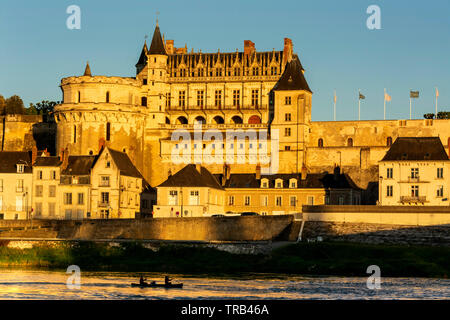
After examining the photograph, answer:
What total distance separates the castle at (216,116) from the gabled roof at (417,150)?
1293cm

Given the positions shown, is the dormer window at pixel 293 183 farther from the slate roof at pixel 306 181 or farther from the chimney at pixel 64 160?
the chimney at pixel 64 160

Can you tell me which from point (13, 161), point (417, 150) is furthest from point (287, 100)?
point (13, 161)

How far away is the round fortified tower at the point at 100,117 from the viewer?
9931 centimetres

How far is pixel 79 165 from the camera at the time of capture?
8656 centimetres

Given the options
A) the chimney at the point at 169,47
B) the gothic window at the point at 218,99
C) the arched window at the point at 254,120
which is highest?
the chimney at the point at 169,47

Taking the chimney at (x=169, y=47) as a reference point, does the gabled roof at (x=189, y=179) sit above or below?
below

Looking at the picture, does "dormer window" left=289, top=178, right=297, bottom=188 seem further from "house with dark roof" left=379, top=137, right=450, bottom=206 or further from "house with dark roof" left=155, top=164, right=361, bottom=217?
"house with dark roof" left=379, top=137, right=450, bottom=206

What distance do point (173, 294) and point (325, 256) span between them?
21.9 m

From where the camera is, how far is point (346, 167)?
96188 millimetres

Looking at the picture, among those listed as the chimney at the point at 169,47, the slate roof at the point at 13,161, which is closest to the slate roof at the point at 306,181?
Answer: the slate roof at the point at 13,161

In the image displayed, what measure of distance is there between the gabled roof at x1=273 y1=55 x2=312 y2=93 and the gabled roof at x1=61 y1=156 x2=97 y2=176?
26.5 meters

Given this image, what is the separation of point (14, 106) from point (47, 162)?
47.9 metres

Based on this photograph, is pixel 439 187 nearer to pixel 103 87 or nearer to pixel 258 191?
pixel 258 191
